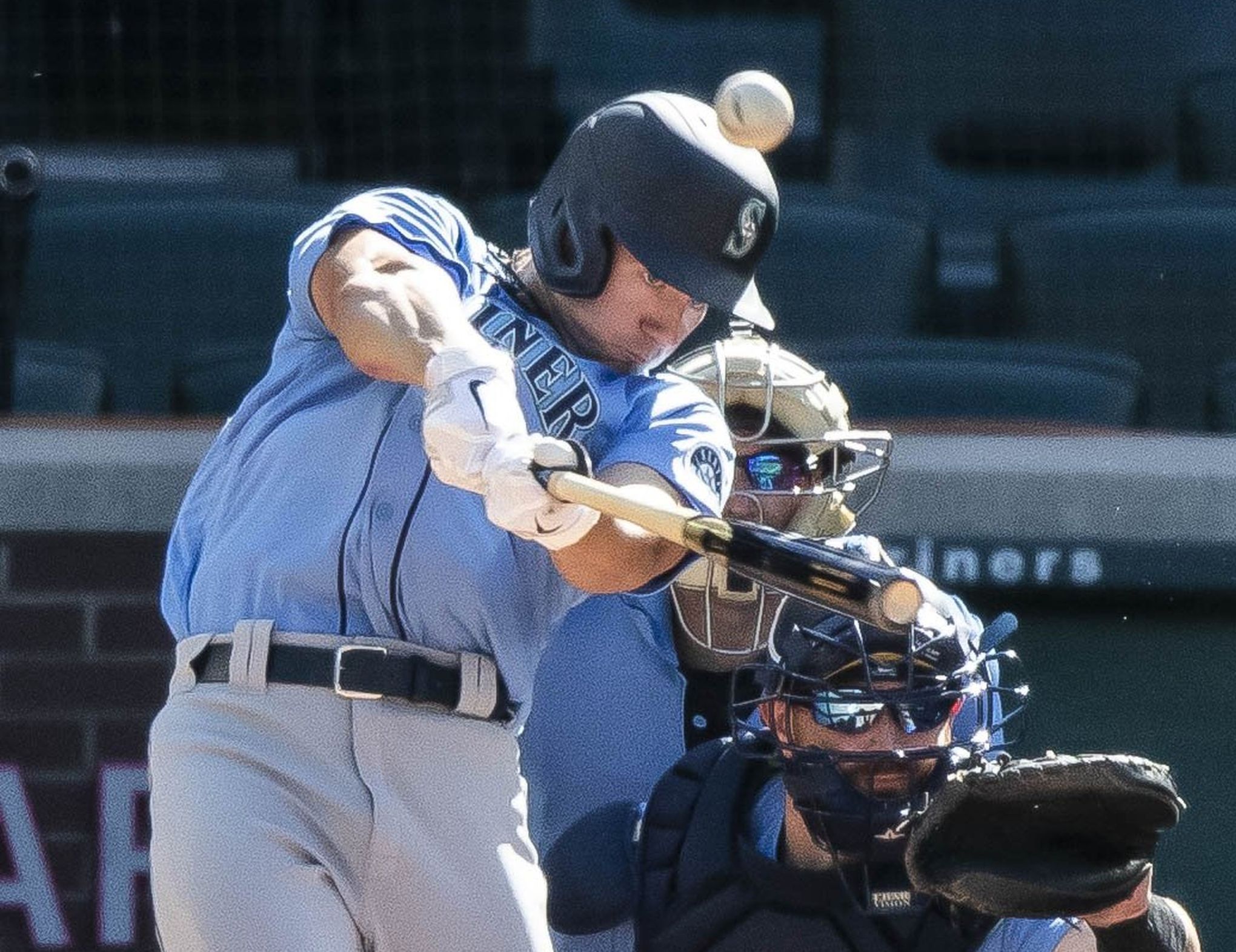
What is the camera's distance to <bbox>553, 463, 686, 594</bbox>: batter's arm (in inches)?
90.4

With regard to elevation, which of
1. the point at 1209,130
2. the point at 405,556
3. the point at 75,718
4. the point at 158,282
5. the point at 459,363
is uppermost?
the point at 459,363

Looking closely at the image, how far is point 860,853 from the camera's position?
106 inches

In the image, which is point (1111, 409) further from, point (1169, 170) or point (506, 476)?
point (506, 476)

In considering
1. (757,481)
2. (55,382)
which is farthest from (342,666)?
(55,382)

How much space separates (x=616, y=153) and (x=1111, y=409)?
2.18 metres

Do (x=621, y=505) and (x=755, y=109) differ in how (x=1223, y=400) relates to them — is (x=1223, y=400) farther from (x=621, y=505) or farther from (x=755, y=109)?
(x=621, y=505)

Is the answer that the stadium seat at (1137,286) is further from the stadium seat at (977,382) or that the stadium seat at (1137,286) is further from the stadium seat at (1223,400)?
the stadium seat at (977,382)

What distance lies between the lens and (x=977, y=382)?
14.4 ft

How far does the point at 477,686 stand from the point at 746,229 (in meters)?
0.54

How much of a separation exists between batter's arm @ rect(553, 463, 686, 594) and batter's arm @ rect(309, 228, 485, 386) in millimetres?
208

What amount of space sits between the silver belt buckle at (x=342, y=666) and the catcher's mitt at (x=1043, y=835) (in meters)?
0.60

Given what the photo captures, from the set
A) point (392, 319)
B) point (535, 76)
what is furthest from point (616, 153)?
point (535, 76)

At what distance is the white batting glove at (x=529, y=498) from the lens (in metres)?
2.12

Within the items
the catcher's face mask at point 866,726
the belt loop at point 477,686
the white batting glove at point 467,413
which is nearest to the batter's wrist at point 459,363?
the white batting glove at point 467,413
